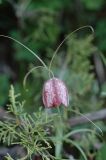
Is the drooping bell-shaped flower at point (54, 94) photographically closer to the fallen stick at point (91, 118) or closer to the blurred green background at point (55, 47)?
the fallen stick at point (91, 118)

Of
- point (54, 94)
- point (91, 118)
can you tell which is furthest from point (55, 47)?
point (54, 94)

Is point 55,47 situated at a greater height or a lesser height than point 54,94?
greater

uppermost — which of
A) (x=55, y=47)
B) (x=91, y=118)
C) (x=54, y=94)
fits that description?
(x=55, y=47)

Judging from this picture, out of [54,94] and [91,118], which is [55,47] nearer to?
[91,118]

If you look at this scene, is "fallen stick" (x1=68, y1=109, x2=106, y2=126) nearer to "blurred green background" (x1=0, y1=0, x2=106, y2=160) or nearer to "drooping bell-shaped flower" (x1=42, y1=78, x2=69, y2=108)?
"blurred green background" (x1=0, y1=0, x2=106, y2=160)

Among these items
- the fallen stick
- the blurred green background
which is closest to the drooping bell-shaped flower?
the fallen stick

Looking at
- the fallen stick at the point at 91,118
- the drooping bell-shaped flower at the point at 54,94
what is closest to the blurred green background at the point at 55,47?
the fallen stick at the point at 91,118

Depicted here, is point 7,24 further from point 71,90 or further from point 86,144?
point 86,144
